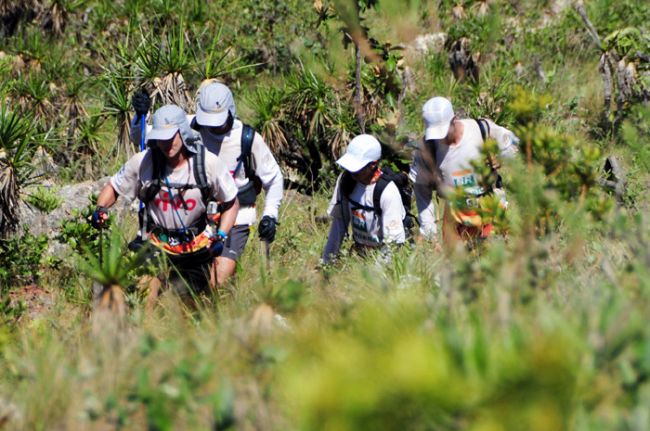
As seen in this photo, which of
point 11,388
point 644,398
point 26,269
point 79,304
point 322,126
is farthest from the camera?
point 322,126

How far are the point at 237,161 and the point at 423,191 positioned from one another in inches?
54.5

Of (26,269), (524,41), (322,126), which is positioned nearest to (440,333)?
(26,269)

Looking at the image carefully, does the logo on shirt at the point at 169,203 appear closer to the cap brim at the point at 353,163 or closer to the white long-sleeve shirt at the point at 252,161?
the white long-sleeve shirt at the point at 252,161

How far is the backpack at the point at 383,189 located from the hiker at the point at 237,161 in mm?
639

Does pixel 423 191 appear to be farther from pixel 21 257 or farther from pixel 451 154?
pixel 21 257

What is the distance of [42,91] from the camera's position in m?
12.9

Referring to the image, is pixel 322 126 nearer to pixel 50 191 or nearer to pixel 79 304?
pixel 50 191

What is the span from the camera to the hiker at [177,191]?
6.00 metres

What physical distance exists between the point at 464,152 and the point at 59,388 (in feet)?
11.8

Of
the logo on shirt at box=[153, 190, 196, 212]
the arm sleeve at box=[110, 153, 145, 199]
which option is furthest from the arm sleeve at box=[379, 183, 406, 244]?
the arm sleeve at box=[110, 153, 145, 199]

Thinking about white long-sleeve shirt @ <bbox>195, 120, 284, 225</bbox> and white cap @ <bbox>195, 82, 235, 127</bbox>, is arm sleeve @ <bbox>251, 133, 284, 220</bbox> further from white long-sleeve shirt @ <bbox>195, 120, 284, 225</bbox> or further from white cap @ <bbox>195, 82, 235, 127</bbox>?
white cap @ <bbox>195, 82, 235, 127</bbox>

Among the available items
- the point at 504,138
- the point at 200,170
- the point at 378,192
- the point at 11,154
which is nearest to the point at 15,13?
the point at 11,154

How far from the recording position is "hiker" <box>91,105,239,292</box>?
19.7ft

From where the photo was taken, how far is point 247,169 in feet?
22.4
